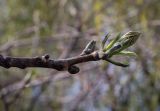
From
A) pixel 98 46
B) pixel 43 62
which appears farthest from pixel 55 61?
pixel 98 46

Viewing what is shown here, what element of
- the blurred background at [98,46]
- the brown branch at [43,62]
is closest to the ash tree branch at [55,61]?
the brown branch at [43,62]

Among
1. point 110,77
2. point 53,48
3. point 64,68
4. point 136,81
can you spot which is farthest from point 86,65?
point 64,68

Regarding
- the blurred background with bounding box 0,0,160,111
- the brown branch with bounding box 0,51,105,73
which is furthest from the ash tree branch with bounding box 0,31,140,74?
the blurred background with bounding box 0,0,160,111

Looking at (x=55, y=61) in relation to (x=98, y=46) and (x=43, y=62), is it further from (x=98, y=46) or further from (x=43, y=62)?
(x=98, y=46)

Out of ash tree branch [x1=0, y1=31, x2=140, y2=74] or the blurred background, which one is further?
the blurred background

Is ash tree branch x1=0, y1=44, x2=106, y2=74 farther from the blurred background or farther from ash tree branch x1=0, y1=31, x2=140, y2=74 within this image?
the blurred background

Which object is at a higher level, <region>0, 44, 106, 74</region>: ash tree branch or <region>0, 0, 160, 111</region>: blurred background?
<region>0, 0, 160, 111</region>: blurred background

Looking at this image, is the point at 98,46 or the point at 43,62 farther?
the point at 98,46

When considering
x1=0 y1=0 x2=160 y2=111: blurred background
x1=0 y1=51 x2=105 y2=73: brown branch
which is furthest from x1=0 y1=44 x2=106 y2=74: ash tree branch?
x1=0 y1=0 x2=160 y2=111: blurred background

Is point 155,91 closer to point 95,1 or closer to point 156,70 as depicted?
point 156,70
